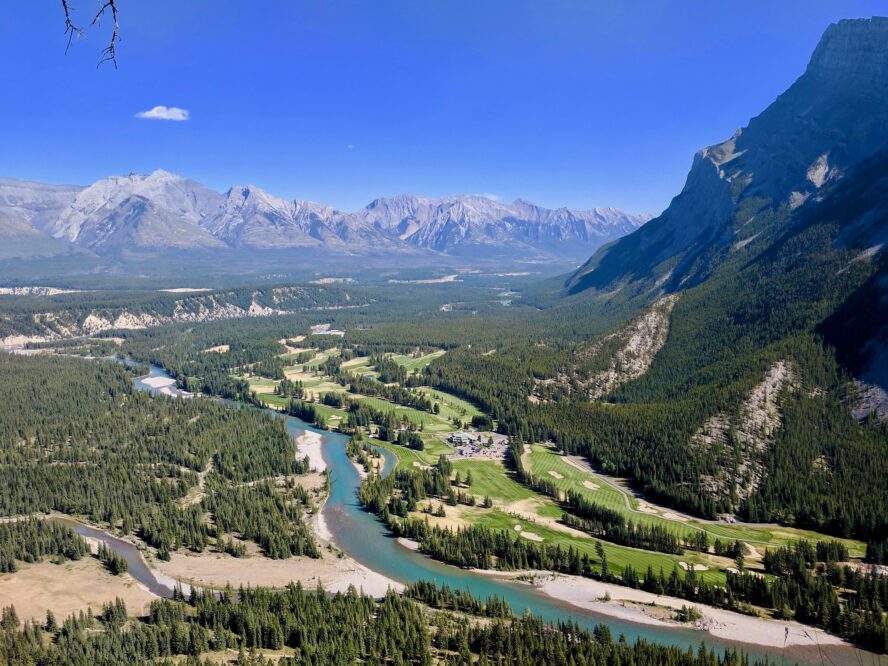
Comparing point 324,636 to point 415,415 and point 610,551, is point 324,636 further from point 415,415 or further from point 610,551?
point 415,415

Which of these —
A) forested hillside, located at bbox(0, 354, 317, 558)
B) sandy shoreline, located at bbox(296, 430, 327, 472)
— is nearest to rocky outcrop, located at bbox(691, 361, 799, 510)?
forested hillside, located at bbox(0, 354, 317, 558)

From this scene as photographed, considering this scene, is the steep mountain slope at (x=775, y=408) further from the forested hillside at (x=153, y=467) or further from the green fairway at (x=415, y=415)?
the forested hillside at (x=153, y=467)

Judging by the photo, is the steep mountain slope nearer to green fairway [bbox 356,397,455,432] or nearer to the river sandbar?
green fairway [bbox 356,397,455,432]

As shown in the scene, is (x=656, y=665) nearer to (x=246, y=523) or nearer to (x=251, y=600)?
(x=251, y=600)

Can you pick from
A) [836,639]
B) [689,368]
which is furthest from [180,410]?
[836,639]

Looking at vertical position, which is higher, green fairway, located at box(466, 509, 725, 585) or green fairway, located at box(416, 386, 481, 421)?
green fairway, located at box(416, 386, 481, 421)

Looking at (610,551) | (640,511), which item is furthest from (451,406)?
(610,551)
